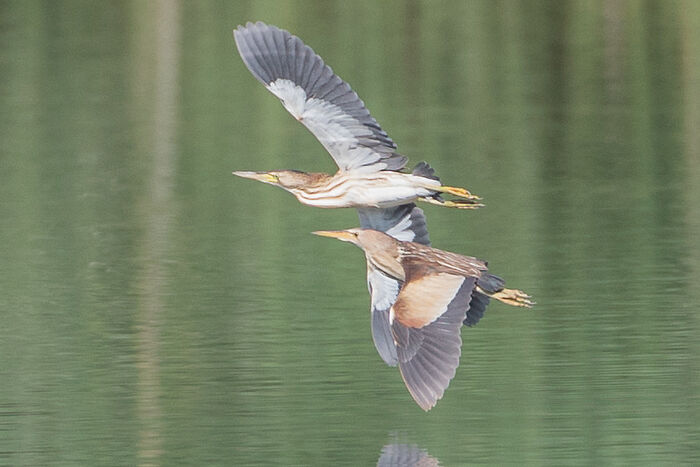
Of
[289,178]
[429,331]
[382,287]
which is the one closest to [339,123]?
[289,178]

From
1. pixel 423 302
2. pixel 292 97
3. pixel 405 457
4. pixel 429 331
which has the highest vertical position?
pixel 292 97

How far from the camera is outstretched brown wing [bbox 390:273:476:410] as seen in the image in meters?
8.12

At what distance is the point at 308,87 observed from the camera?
9.34m

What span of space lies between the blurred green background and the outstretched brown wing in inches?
31.9

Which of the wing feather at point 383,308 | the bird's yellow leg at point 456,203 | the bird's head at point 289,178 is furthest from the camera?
the bird's head at point 289,178

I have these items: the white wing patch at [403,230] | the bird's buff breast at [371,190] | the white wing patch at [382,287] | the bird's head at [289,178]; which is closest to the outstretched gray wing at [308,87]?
the bird's buff breast at [371,190]

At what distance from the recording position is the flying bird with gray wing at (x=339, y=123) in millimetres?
9305

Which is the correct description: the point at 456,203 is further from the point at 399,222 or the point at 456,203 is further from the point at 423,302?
the point at 423,302

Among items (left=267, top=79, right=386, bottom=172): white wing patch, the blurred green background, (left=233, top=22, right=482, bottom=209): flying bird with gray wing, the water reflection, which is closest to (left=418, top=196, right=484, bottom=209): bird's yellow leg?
(left=233, top=22, right=482, bottom=209): flying bird with gray wing

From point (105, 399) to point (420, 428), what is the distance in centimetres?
186

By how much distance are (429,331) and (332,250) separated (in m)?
5.55

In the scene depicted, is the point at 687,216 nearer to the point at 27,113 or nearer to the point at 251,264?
the point at 251,264

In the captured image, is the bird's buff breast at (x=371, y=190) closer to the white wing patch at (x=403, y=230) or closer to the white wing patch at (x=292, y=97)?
the white wing patch at (x=403, y=230)

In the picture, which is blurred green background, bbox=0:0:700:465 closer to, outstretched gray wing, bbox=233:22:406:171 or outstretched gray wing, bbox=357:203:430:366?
outstretched gray wing, bbox=357:203:430:366
